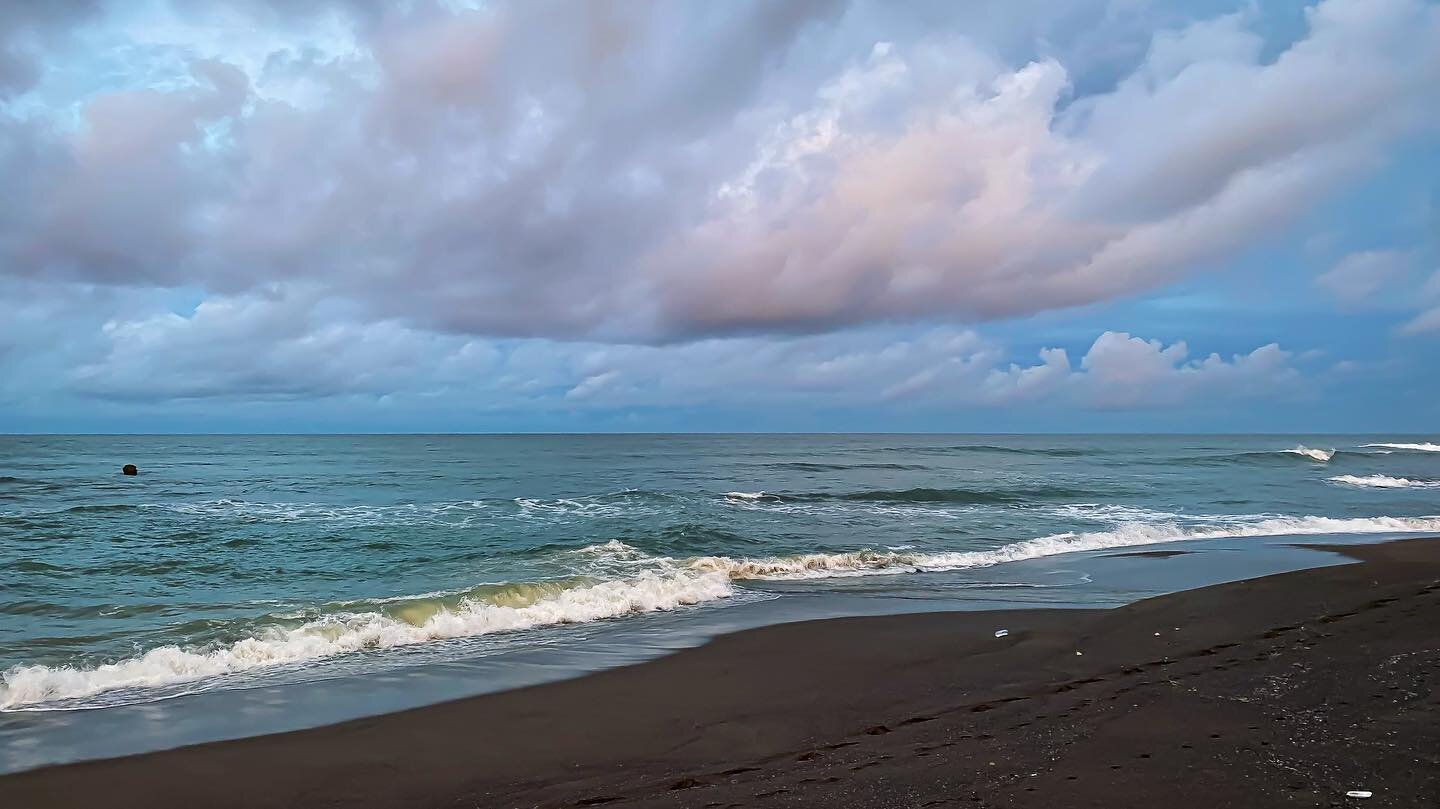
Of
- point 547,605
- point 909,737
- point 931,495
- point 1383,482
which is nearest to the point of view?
point 909,737

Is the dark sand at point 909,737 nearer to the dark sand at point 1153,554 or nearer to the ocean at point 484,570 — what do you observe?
the ocean at point 484,570

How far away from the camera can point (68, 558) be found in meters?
17.4

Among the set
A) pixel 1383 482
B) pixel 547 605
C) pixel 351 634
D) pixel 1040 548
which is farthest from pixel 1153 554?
pixel 1383 482

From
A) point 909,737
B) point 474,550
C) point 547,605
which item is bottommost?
point 474,550

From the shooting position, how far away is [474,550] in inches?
746

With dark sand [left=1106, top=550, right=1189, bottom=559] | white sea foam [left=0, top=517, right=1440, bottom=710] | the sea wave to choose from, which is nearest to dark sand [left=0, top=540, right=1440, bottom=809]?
white sea foam [left=0, top=517, right=1440, bottom=710]

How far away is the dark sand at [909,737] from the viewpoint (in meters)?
4.96

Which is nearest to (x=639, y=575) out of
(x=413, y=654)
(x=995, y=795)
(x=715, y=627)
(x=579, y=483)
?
(x=715, y=627)

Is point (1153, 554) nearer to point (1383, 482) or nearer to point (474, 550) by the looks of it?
point (474, 550)

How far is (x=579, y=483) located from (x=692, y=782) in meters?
35.0

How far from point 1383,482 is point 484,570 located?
46.0 metres

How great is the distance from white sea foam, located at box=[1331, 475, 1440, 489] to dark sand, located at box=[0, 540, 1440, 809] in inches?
1502

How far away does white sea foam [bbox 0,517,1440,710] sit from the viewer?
30.0 feet

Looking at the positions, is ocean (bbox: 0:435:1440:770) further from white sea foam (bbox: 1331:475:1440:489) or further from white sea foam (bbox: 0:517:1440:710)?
white sea foam (bbox: 1331:475:1440:489)
